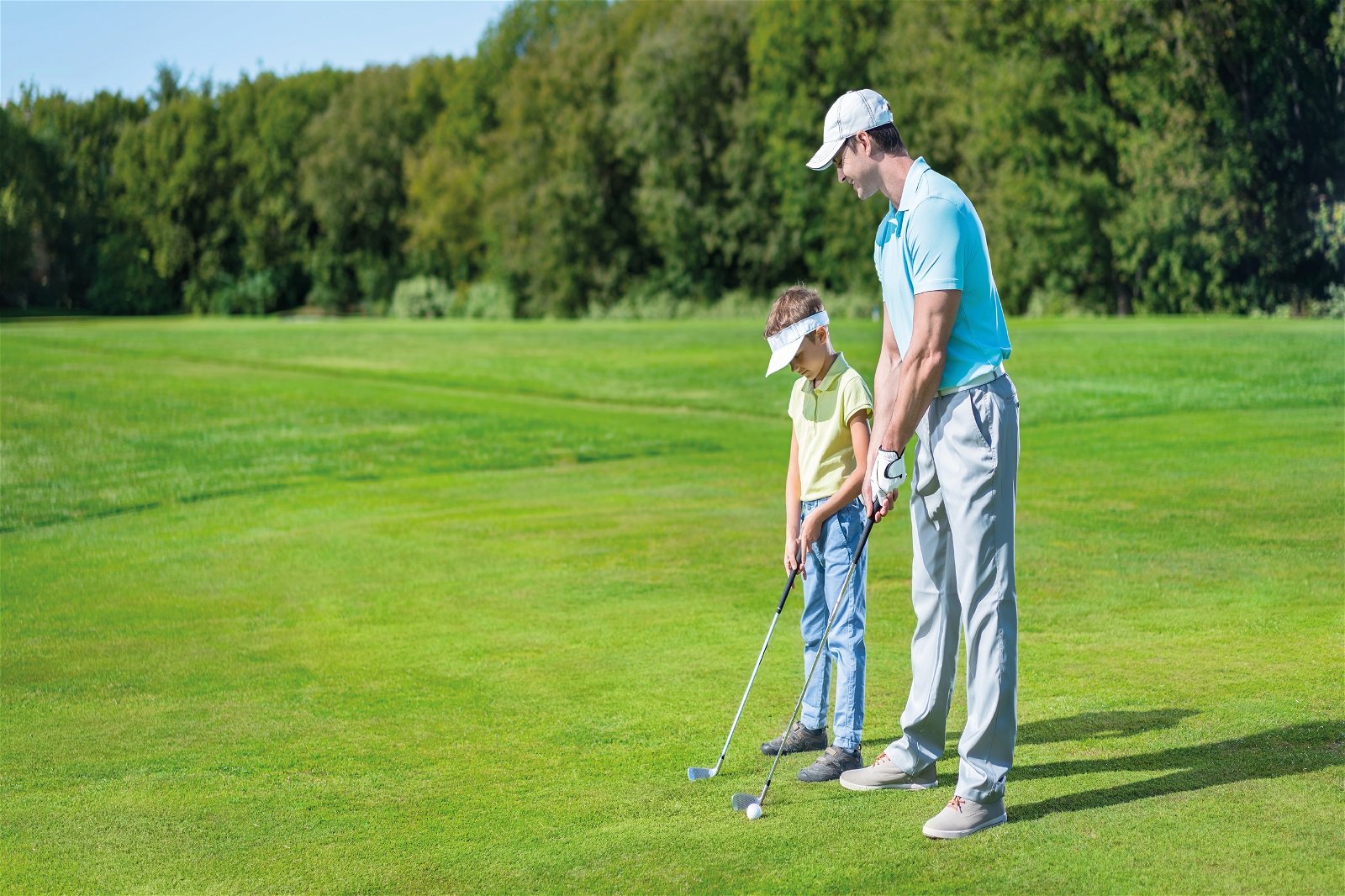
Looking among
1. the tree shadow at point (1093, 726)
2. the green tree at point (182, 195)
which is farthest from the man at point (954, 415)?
the green tree at point (182, 195)

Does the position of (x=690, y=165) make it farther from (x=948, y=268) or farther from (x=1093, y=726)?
(x=948, y=268)

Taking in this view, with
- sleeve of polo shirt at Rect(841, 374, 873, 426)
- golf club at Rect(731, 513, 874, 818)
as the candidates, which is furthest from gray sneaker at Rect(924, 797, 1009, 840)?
sleeve of polo shirt at Rect(841, 374, 873, 426)

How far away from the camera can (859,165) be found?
16.4ft

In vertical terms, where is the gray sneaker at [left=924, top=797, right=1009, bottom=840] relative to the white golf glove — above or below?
below

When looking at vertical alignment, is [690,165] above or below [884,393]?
above

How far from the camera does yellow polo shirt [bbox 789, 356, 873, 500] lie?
555 cm

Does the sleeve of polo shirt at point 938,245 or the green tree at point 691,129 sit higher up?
the green tree at point 691,129

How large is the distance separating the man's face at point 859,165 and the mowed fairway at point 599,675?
231cm

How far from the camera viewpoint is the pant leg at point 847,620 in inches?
215

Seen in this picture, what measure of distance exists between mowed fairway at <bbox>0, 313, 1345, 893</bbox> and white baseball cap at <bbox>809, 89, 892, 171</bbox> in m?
2.45

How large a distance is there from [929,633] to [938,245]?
150cm

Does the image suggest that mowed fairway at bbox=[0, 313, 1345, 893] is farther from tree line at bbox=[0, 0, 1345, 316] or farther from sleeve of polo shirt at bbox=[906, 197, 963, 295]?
tree line at bbox=[0, 0, 1345, 316]

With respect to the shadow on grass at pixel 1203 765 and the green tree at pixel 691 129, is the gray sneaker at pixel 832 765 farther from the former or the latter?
the green tree at pixel 691 129

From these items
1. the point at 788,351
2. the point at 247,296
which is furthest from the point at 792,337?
the point at 247,296
